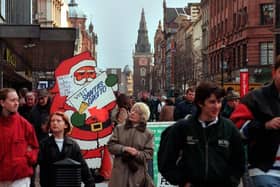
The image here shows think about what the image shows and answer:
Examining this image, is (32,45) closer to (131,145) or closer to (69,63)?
(69,63)

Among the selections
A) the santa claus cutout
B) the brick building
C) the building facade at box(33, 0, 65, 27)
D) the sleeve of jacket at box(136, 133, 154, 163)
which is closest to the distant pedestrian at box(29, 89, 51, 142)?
the santa claus cutout

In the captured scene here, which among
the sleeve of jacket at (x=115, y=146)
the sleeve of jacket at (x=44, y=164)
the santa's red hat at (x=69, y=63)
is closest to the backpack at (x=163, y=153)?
the sleeve of jacket at (x=44, y=164)

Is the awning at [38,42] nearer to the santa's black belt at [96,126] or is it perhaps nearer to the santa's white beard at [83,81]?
the santa's white beard at [83,81]

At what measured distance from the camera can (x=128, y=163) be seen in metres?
9.34

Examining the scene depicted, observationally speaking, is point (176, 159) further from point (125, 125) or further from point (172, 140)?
point (125, 125)

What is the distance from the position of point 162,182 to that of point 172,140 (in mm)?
6029

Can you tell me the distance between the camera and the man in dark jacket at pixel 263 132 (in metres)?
5.96

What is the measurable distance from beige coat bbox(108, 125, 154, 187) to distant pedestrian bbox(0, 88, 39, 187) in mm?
1566

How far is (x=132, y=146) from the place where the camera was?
9336mm

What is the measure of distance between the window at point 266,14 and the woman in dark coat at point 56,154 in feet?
189

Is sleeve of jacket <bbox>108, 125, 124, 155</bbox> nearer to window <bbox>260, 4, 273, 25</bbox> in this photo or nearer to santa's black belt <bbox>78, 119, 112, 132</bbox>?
santa's black belt <bbox>78, 119, 112, 132</bbox>

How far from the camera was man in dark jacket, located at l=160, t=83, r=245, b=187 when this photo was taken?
572 cm

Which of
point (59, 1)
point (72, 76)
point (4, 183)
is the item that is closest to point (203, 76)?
point (59, 1)

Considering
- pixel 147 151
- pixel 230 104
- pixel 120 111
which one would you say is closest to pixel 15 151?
pixel 147 151
